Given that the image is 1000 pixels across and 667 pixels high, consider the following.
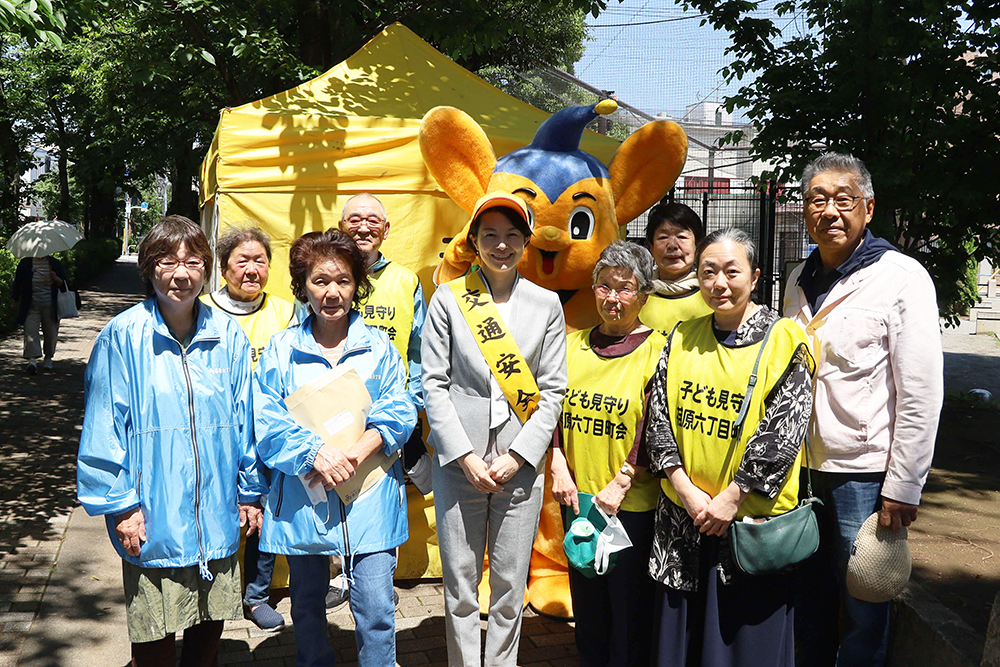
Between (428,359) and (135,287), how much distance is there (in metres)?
27.2

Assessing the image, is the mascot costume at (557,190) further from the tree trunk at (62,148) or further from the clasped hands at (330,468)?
the tree trunk at (62,148)

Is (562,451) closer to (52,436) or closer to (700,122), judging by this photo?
(52,436)

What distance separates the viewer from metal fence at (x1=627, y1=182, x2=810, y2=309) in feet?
30.3

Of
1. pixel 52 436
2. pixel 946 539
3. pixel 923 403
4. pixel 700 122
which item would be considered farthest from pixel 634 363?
pixel 700 122

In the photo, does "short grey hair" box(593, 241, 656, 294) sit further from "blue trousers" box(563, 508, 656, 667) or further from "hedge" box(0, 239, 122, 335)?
"hedge" box(0, 239, 122, 335)

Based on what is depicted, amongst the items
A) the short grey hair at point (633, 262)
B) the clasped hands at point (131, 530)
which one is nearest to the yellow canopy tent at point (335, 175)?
the short grey hair at point (633, 262)

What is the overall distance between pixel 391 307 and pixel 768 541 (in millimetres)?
2017

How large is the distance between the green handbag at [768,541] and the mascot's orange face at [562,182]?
158 centimetres

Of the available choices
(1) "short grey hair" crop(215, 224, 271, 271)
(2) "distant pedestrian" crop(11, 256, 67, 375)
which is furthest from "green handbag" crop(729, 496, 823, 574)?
(2) "distant pedestrian" crop(11, 256, 67, 375)

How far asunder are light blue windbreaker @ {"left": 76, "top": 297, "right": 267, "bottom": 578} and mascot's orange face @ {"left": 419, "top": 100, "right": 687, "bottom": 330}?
1.61m

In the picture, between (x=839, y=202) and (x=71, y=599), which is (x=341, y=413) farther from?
(x=71, y=599)

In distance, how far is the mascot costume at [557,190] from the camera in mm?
4273

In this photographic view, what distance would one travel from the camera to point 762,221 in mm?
9094

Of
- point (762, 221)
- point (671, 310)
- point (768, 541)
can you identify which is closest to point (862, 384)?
point (768, 541)
